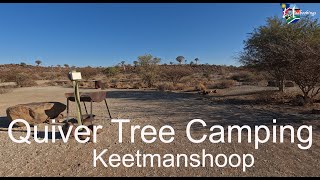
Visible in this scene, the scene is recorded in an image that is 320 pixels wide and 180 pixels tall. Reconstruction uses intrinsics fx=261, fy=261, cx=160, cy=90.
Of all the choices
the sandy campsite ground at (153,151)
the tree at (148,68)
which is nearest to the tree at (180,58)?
the tree at (148,68)

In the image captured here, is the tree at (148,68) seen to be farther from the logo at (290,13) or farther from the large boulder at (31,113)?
the large boulder at (31,113)

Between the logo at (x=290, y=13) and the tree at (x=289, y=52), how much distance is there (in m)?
0.25

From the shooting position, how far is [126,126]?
711 centimetres

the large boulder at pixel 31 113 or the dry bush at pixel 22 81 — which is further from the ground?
the dry bush at pixel 22 81

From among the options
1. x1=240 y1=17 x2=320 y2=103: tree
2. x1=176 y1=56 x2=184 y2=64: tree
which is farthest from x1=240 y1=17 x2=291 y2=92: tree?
x1=176 y1=56 x2=184 y2=64: tree

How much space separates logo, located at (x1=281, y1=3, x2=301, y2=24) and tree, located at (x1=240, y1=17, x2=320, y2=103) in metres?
0.25

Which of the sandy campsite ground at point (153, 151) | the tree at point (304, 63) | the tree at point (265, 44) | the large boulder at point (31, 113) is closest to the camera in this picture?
the sandy campsite ground at point (153, 151)

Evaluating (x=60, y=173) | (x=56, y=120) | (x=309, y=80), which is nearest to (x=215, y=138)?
(x=60, y=173)

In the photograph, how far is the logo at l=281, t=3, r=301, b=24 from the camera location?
13.8 meters

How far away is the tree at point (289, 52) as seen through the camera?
30.6 feet

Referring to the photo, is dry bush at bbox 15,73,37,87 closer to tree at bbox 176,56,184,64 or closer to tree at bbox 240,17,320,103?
tree at bbox 240,17,320,103

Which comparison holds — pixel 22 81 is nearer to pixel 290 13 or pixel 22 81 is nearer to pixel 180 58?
pixel 290 13

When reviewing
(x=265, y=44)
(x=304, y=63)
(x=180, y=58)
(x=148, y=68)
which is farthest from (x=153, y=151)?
(x=180, y=58)

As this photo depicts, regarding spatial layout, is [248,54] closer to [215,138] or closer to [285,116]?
[285,116]
